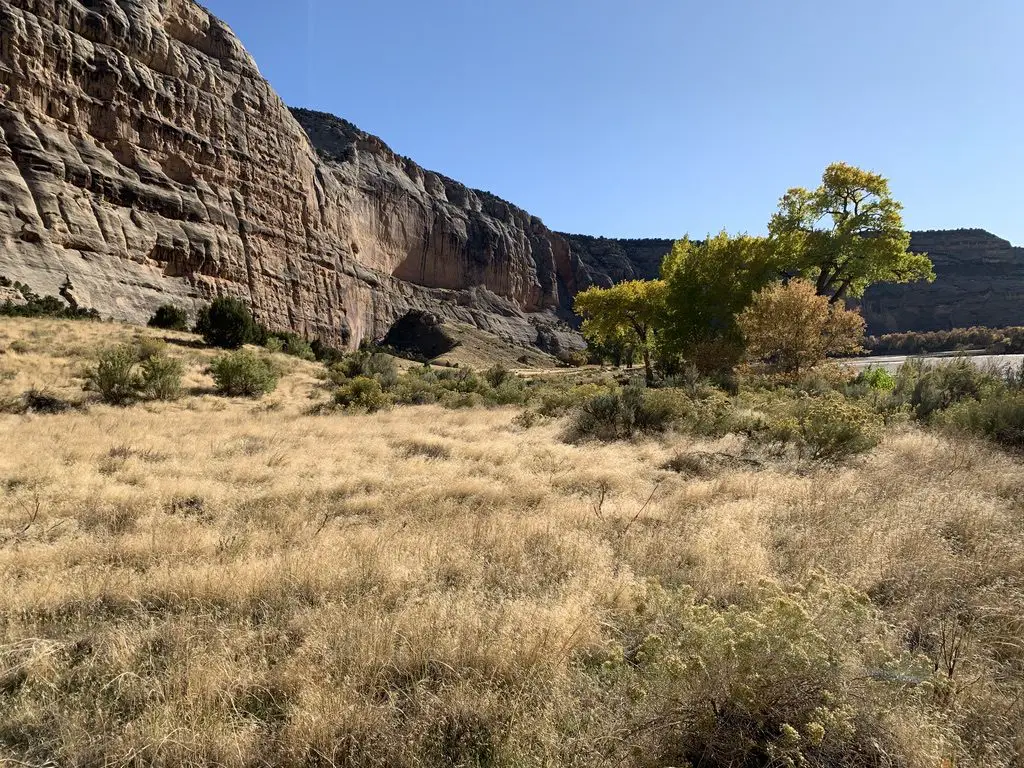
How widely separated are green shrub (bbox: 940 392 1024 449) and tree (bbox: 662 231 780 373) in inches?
449

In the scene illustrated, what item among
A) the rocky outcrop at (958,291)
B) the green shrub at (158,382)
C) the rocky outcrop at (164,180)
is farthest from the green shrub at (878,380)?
the rocky outcrop at (958,291)

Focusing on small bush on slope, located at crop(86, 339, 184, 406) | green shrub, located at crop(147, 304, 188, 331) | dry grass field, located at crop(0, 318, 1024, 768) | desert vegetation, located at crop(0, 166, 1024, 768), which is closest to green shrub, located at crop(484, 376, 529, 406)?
desert vegetation, located at crop(0, 166, 1024, 768)

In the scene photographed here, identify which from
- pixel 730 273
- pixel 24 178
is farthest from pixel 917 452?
pixel 24 178

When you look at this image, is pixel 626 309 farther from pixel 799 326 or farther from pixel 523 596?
pixel 523 596

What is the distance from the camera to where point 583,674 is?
8.14ft

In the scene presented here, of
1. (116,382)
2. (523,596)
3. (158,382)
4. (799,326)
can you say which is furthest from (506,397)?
(523,596)

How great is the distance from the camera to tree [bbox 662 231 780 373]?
20.7 metres

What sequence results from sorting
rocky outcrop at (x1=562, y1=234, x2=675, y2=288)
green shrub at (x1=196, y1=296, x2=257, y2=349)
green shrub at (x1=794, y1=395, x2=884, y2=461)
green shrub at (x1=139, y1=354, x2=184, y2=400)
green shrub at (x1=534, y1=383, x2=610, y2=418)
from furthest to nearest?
rocky outcrop at (x1=562, y1=234, x2=675, y2=288) < green shrub at (x1=196, y1=296, x2=257, y2=349) < green shrub at (x1=139, y1=354, x2=184, y2=400) < green shrub at (x1=534, y1=383, x2=610, y2=418) < green shrub at (x1=794, y1=395, x2=884, y2=461)

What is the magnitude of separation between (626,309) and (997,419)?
22.3m

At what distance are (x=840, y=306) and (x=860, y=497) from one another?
51.4 feet

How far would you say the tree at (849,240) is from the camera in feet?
68.6

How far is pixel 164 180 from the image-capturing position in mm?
45250

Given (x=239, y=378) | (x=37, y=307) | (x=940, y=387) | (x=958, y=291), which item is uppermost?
(x=958, y=291)

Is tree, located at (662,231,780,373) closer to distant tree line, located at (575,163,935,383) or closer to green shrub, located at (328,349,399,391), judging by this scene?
distant tree line, located at (575,163,935,383)
